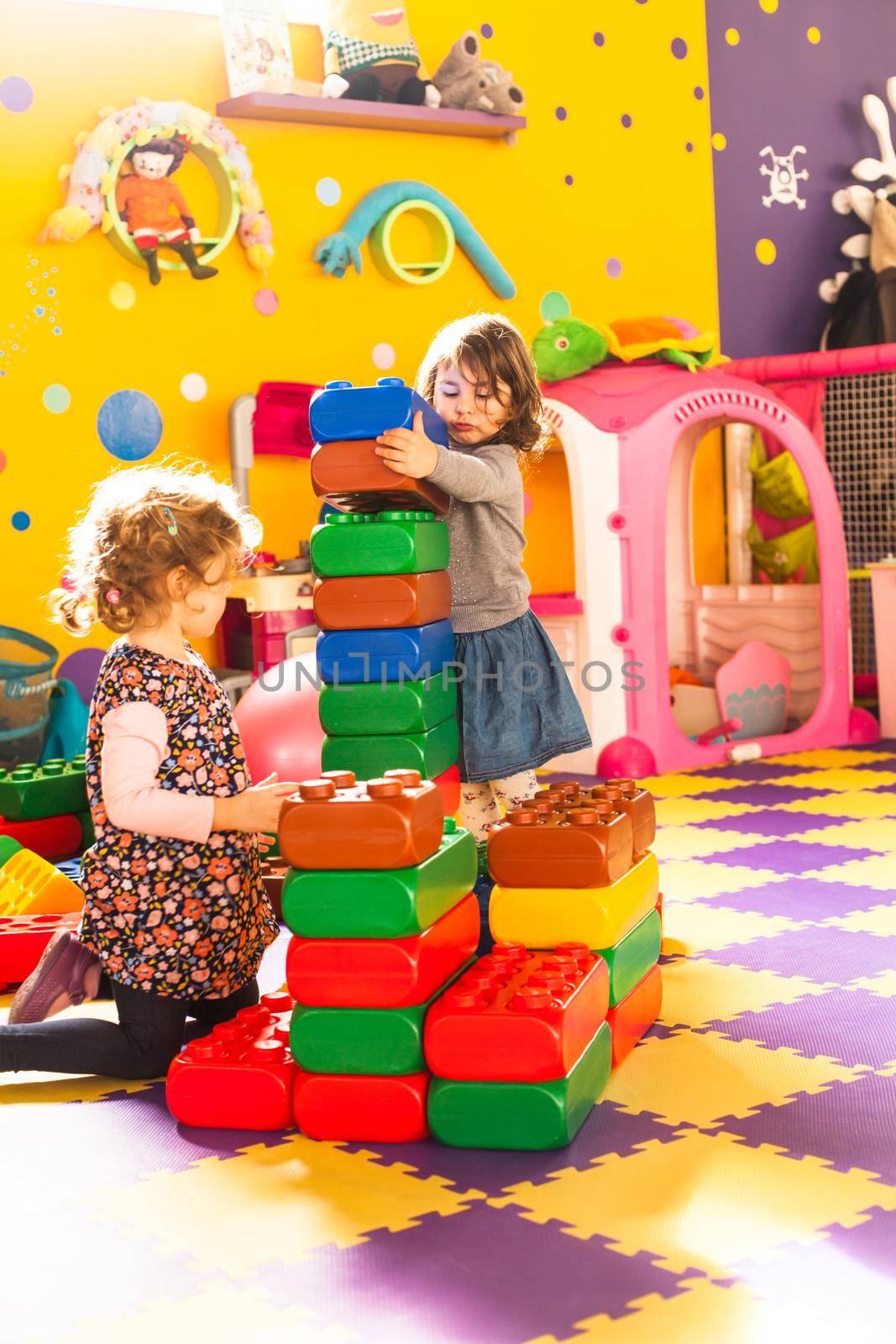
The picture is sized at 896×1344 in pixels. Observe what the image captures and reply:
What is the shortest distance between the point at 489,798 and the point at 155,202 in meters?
2.12

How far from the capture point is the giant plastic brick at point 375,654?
1927 mm

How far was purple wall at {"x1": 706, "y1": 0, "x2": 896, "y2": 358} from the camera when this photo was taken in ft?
16.3

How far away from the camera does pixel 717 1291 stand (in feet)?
3.99

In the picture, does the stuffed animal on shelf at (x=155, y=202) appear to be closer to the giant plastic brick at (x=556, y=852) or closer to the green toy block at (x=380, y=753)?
the green toy block at (x=380, y=753)

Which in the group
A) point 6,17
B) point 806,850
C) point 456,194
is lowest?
point 806,850

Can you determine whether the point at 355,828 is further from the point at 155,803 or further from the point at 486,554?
the point at 486,554

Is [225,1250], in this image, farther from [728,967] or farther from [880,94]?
[880,94]

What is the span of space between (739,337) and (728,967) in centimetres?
332

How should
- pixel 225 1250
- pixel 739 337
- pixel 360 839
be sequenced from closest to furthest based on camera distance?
pixel 225 1250
pixel 360 839
pixel 739 337

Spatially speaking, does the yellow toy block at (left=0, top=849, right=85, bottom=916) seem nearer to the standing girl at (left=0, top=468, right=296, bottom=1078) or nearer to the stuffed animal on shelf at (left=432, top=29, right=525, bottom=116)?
the standing girl at (left=0, top=468, right=296, bottom=1078)

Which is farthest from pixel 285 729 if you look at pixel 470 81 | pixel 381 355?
pixel 470 81

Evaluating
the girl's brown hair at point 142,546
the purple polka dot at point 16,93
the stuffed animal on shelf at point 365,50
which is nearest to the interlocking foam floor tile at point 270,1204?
the girl's brown hair at point 142,546

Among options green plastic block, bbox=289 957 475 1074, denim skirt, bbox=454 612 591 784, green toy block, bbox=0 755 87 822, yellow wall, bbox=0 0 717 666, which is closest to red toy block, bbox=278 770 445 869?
green plastic block, bbox=289 957 475 1074

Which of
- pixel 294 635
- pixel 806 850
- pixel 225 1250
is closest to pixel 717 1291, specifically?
pixel 225 1250
